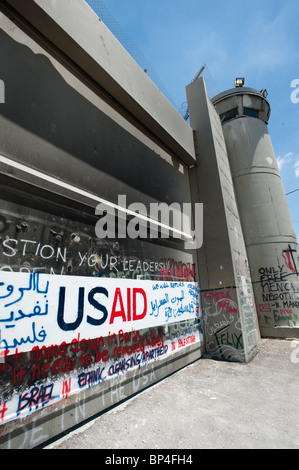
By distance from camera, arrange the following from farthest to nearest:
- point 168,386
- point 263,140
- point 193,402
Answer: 1. point 263,140
2. point 168,386
3. point 193,402

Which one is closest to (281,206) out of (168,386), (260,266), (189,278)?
(260,266)

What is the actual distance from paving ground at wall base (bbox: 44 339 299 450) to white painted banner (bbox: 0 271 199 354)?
107cm

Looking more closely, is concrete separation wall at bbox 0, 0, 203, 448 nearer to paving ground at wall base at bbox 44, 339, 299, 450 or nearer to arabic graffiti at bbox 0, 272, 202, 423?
arabic graffiti at bbox 0, 272, 202, 423

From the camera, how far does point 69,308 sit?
3025 mm

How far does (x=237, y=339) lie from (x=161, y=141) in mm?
5663

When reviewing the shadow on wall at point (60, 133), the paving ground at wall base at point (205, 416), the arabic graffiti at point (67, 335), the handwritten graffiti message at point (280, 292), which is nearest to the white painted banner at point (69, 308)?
the arabic graffiti at point (67, 335)

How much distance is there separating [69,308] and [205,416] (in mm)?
2370

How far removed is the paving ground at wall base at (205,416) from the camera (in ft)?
8.11

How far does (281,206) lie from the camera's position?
9672mm

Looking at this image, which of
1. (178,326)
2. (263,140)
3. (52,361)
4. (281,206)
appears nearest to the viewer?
(52,361)

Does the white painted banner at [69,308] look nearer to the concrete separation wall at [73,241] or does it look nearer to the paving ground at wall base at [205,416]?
the concrete separation wall at [73,241]

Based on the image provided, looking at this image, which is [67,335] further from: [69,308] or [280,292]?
[280,292]

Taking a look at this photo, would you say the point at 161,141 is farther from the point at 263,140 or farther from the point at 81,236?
the point at 263,140

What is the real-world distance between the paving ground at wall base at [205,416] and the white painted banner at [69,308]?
42.0 inches
